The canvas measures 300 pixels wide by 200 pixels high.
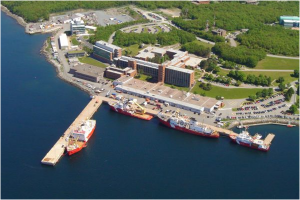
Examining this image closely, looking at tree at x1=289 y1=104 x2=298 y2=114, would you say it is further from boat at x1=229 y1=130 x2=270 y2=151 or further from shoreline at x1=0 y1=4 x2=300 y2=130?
boat at x1=229 y1=130 x2=270 y2=151

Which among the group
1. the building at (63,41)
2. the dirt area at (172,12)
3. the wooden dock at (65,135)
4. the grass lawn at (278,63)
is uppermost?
the dirt area at (172,12)

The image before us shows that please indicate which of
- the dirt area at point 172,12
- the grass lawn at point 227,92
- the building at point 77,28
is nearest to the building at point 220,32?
the dirt area at point 172,12

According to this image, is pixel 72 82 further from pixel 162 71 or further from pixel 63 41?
pixel 63 41

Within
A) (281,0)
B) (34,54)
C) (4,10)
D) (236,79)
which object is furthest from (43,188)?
(281,0)

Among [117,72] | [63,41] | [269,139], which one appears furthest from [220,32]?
[269,139]

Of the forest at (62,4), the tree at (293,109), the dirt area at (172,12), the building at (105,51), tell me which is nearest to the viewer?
the tree at (293,109)

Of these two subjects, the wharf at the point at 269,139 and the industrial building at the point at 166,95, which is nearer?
the wharf at the point at 269,139

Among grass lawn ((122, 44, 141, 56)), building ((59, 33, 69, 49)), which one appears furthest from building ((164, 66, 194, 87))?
building ((59, 33, 69, 49))

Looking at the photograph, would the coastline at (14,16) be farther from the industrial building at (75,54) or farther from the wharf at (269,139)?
the wharf at (269,139)
